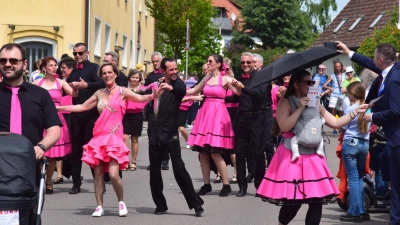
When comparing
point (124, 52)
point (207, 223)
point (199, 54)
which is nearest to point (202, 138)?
point (207, 223)

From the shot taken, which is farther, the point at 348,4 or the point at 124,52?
the point at 348,4

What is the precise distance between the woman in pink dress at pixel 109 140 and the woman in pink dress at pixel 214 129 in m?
2.32

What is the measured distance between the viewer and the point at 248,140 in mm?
13586

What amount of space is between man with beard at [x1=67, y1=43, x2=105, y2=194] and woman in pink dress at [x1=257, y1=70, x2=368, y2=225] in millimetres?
5232

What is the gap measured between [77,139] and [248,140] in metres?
2.51

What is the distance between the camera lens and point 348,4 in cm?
7375

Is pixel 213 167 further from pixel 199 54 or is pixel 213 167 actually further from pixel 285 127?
pixel 199 54

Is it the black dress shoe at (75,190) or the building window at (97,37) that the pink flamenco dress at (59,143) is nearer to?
the black dress shoe at (75,190)

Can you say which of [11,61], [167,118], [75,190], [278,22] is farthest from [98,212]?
[278,22]

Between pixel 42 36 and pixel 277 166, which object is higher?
pixel 42 36

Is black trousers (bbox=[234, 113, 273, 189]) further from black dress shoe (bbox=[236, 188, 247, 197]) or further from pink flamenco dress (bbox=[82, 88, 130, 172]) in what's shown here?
pink flamenco dress (bbox=[82, 88, 130, 172])

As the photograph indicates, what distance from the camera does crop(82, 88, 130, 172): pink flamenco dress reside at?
36.3ft

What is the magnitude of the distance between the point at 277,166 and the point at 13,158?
335 cm

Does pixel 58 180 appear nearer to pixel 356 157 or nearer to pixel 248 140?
pixel 248 140
